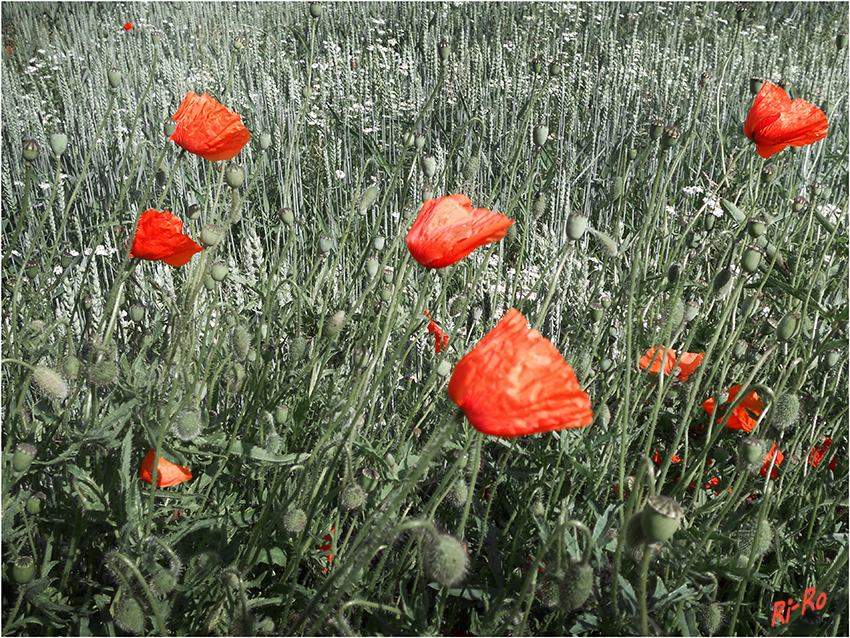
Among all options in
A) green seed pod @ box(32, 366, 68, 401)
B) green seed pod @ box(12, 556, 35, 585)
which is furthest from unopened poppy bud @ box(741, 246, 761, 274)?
green seed pod @ box(12, 556, 35, 585)

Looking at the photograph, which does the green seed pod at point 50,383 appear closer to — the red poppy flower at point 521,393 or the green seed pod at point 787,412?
the red poppy flower at point 521,393

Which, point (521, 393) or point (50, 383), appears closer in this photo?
point (521, 393)

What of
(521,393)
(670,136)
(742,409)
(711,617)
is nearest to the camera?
(521,393)

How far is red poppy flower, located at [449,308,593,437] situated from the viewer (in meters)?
0.75

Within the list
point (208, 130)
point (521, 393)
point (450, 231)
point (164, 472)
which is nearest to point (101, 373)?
point (164, 472)

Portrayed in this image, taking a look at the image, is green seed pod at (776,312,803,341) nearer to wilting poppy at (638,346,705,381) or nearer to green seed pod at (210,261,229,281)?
wilting poppy at (638,346,705,381)

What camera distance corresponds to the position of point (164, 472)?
1.27m

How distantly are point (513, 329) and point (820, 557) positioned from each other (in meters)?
1.05

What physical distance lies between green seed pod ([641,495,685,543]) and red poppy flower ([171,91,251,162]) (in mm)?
1097

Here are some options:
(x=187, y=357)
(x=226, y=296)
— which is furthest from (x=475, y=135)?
(x=187, y=357)

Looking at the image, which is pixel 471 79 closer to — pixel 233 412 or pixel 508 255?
pixel 508 255

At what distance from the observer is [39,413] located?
129 centimetres

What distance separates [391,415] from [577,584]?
3.68 ft

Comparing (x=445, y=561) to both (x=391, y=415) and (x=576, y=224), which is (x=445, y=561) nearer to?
(x=576, y=224)
